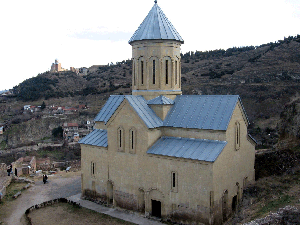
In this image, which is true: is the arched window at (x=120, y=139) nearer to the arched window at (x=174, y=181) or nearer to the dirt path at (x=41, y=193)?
the arched window at (x=174, y=181)

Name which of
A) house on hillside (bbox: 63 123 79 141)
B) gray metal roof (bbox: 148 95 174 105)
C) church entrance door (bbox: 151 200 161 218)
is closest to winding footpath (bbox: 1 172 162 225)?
church entrance door (bbox: 151 200 161 218)

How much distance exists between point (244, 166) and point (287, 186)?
1744mm

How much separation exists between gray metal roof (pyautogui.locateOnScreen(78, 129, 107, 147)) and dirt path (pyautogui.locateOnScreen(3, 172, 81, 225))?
3095 millimetres

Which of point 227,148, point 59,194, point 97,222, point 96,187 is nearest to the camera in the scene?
point 227,148

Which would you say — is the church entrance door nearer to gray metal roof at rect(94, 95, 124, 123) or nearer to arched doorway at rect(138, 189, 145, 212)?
arched doorway at rect(138, 189, 145, 212)

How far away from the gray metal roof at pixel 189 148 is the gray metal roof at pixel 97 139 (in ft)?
9.10

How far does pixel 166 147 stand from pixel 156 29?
5.39m

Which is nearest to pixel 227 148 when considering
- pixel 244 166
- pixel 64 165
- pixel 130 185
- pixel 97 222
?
pixel 244 166

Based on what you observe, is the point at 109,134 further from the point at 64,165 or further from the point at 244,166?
the point at 64,165

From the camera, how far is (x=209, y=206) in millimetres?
9477

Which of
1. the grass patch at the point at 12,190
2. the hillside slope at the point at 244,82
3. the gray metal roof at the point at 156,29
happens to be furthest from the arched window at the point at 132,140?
the hillside slope at the point at 244,82

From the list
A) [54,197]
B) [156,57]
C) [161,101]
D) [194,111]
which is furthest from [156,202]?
[156,57]

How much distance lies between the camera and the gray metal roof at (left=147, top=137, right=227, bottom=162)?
31.8 feet

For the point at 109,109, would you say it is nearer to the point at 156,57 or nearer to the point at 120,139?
the point at 120,139
